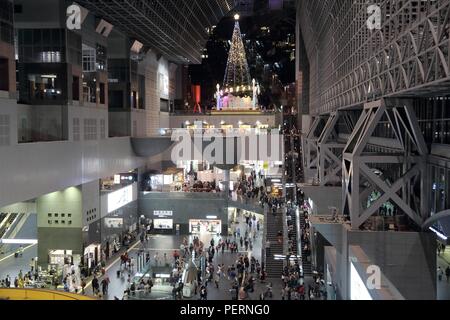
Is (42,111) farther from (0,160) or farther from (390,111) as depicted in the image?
(390,111)

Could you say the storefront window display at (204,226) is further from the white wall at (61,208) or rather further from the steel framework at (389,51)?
the steel framework at (389,51)

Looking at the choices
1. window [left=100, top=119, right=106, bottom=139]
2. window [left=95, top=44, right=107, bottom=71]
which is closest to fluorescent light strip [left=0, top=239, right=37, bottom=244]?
window [left=100, top=119, right=106, bottom=139]

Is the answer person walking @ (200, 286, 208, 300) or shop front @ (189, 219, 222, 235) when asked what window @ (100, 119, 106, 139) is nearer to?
shop front @ (189, 219, 222, 235)

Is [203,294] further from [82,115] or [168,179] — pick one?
[168,179]

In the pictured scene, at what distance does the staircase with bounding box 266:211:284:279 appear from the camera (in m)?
26.1

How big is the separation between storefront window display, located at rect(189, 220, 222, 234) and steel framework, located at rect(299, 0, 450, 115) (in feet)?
45.1

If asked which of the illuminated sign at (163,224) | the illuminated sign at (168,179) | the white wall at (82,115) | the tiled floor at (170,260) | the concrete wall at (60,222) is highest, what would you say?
the white wall at (82,115)

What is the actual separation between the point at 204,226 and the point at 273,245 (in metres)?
11.0

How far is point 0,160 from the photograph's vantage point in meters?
19.9

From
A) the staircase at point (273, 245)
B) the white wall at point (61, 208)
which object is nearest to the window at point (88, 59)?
the white wall at point (61, 208)

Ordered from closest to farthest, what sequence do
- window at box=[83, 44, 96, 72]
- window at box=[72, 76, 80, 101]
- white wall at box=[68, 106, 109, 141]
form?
white wall at box=[68, 106, 109, 141], window at box=[72, 76, 80, 101], window at box=[83, 44, 96, 72]

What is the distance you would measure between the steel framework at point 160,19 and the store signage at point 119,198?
35.3 ft

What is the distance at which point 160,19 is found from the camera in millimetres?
33938

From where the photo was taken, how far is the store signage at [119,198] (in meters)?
33.3
